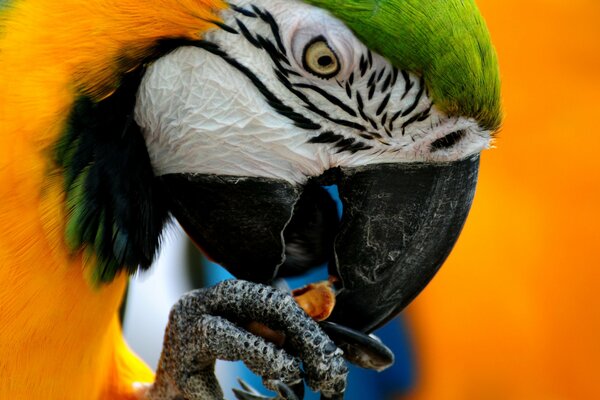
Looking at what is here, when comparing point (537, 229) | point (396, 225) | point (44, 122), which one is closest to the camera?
point (44, 122)

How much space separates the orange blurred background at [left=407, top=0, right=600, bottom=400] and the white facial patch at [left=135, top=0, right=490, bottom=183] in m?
0.98

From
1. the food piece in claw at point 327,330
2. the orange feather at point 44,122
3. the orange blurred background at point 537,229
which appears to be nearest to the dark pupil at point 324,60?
the orange feather at point 44,122

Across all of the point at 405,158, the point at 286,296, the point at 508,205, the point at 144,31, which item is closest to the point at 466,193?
the point at 405,158

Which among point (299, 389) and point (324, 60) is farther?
point (299, 389)

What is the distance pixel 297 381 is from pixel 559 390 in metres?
1.16

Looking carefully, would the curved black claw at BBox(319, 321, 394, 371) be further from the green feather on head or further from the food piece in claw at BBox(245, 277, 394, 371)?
the green feather on head

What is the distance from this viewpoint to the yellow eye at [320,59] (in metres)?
0.79

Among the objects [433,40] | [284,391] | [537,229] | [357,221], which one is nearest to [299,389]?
[284,391]

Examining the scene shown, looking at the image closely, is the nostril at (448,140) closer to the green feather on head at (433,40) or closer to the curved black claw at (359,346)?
the green feather on head at (433,40)

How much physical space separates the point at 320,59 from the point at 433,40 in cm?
13

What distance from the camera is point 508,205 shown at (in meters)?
1.83

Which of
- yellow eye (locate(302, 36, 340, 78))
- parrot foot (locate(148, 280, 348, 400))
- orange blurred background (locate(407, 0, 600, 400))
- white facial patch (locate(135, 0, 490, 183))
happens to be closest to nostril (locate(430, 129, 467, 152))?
white facial patch (locate(135, 0, 490, 183))

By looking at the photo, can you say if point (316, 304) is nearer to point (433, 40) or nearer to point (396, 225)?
point (396, 225)

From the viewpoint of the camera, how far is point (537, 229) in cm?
180
